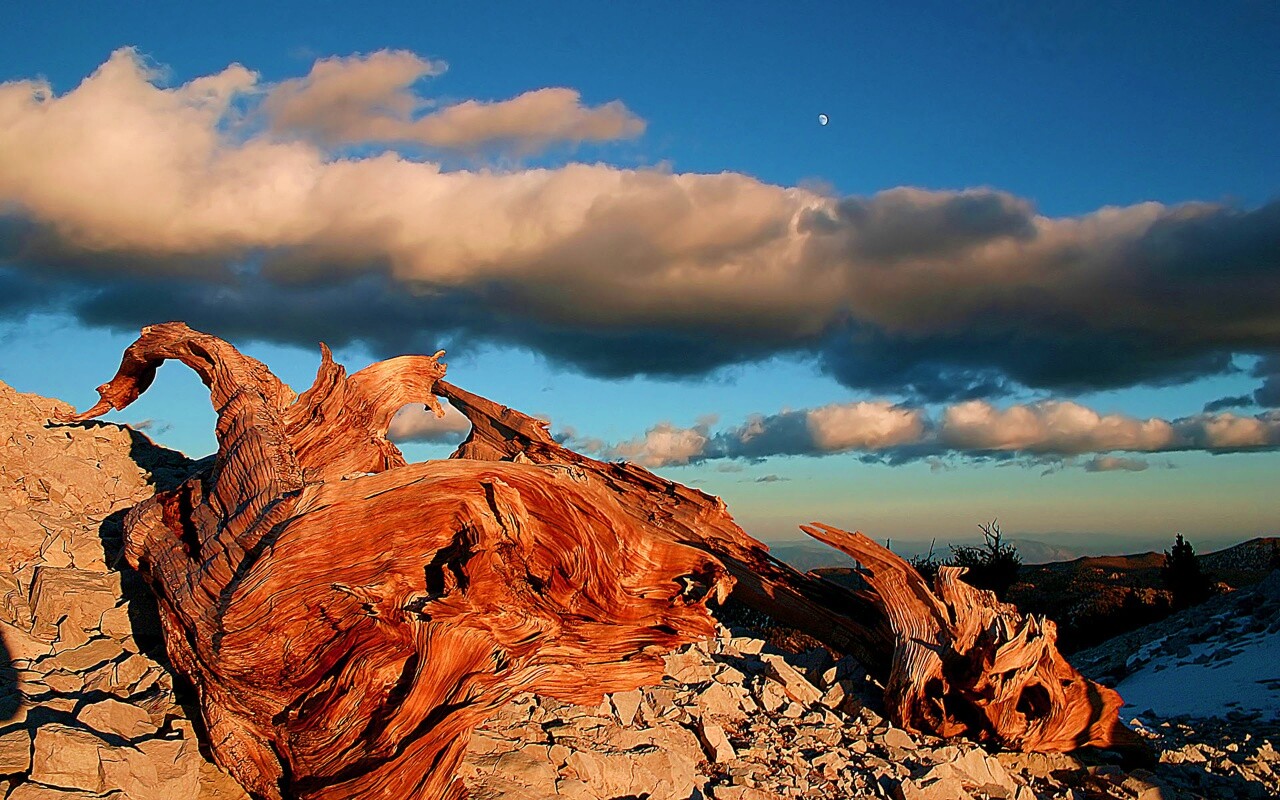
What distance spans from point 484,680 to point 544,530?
Answer: 1.24 metres

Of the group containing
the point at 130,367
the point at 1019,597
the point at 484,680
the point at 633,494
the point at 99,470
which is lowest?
the point at 1019,597

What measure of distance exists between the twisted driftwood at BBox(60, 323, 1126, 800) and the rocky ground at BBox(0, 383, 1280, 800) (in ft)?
0.99

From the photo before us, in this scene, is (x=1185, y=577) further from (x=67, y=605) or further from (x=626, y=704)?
(x=67, y=605)

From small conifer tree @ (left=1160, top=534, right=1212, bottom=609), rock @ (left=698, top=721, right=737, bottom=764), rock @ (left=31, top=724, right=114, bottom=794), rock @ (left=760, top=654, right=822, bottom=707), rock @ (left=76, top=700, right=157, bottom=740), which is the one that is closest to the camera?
rock @ (left=31, top=724, right=114, bottom=794)

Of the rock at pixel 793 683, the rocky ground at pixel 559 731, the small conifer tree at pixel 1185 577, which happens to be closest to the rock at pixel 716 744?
the rocky ground at pixel 559 731

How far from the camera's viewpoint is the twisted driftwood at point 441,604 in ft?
20.0

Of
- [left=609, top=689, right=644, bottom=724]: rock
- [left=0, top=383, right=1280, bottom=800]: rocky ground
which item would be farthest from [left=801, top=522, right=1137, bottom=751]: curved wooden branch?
[left=609, top=689, right=644, bottom=724]: rock

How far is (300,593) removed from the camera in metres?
6.25

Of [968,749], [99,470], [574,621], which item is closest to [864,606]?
[968,749]

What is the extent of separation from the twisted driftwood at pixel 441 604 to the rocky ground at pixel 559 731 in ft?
0.99

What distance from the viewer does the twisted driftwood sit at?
610 centimetres

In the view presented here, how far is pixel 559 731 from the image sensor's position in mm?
6520

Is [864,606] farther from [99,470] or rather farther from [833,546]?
[99,470]

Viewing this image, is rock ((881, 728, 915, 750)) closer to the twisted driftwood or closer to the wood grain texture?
the twisted driftwood
